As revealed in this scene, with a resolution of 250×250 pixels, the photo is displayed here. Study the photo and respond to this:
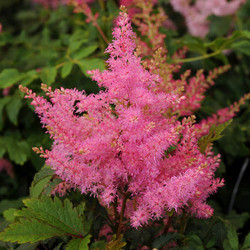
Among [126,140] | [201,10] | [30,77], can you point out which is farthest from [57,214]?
[201,10]

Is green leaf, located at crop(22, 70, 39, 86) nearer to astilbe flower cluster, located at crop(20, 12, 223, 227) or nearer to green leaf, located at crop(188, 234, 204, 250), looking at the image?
astilbe flower cluster, located at crop(20, 12, 223, 227)

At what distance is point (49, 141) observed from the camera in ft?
4.34

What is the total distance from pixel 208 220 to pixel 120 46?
0.56 metres

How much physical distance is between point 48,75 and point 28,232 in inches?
28.3

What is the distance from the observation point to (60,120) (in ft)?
2.43

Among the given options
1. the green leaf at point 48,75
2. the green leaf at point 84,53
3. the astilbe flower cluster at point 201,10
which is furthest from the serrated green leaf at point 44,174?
the astilbe flower cluster at point 201,10

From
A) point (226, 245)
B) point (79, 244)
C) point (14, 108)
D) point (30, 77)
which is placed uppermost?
point (30, 77)

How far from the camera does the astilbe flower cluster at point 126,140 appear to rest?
0.71 metres

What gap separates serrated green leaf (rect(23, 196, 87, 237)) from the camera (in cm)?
76

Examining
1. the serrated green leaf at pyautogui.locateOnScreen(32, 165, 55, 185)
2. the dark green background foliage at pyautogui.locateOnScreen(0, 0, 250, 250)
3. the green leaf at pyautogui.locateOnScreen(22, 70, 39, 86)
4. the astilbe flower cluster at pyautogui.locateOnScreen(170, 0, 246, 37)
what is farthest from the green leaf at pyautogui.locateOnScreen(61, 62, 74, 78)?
the astilbe flower cluster at pyautogui.locateOnScreen(170, 0, 246, 37)

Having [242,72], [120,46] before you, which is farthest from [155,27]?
[242,72]

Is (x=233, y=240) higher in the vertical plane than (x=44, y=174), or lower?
lower

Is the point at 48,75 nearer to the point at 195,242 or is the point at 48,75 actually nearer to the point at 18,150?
the point at 18,150

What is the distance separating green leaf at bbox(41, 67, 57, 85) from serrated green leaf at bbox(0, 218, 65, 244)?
646 millimetres
